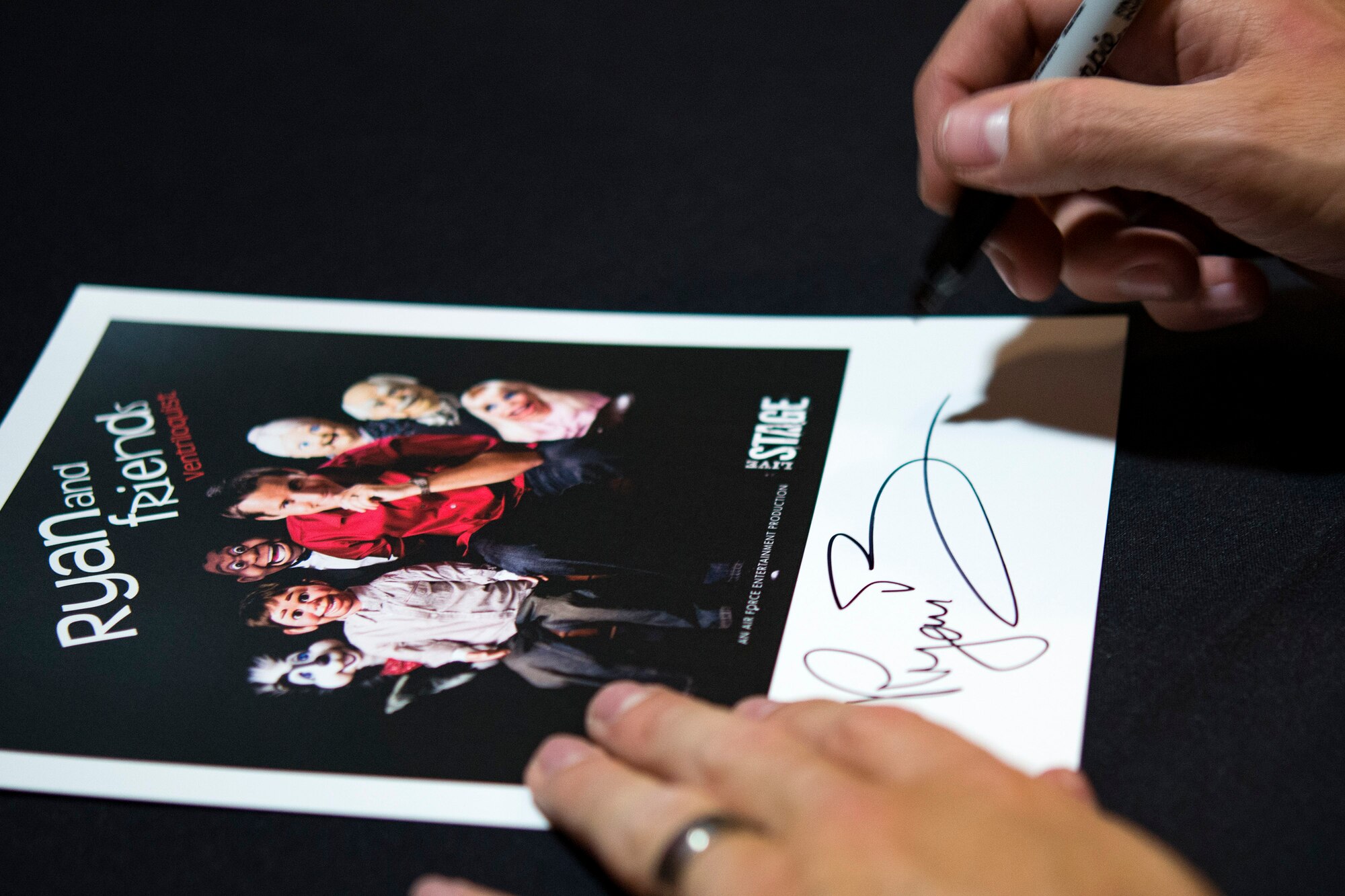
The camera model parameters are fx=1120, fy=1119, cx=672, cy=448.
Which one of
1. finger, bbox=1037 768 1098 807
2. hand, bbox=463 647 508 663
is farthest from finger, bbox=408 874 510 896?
finger, bbox=1037 768 1098 807

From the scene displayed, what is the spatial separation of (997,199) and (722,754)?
0.35m

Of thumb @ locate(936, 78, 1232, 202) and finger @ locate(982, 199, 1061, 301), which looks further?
finger @ locate(982, 199, 1061, 301)

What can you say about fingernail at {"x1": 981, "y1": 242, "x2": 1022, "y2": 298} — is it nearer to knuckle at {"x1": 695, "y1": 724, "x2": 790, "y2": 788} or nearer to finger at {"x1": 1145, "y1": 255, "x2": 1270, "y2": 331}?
finger at {"x1": 1145, "y1": 255, "x2": 1270, "y2": 331}

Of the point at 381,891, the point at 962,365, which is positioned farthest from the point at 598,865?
the point at 962,365

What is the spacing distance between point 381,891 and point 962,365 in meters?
0.41

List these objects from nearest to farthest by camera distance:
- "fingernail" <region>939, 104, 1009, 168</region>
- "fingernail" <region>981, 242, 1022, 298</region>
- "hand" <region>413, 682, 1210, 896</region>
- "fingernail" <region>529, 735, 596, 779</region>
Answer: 1. "hand" <region>413, 682, 1210, 896</region>
2. "fingernail" <region>529, 735, 596, 779</region>
3. "fingernail" <region>939, 104, 1009, 168</region>
4. "fingernail" <region>981, 242, 1022, 298</region>

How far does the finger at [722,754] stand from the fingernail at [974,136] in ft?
1.02

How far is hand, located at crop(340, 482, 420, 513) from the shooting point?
59cm

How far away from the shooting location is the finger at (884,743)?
0.39 metres

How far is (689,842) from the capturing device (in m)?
0.38

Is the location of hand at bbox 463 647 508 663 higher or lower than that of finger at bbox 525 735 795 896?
higher

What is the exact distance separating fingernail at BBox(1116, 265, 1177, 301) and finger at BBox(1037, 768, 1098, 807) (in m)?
0.31

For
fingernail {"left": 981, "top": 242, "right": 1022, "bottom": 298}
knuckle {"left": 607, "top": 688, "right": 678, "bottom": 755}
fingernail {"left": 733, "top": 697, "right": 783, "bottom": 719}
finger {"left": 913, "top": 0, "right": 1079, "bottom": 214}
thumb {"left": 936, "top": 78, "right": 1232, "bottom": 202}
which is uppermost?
finger {"left": 913, "top": 0, "right": 1079, "bottom": 214}

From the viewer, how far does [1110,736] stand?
0.46 m
